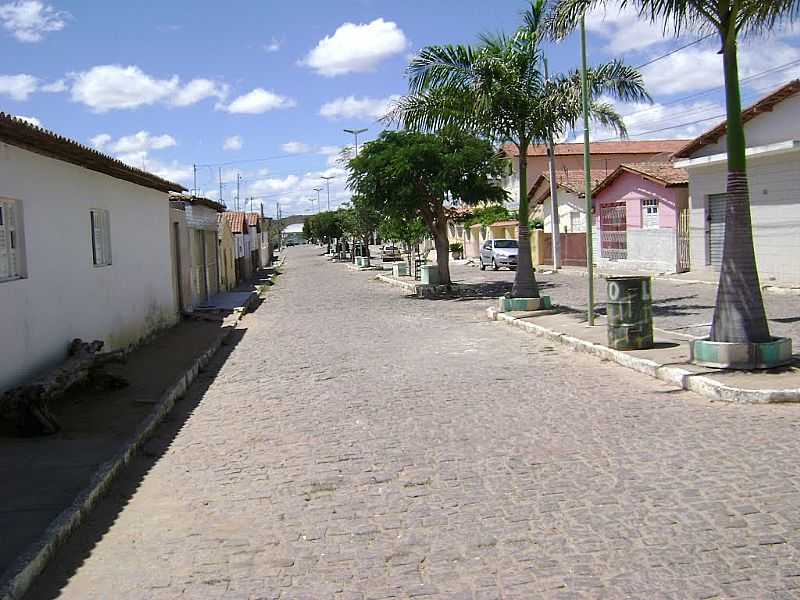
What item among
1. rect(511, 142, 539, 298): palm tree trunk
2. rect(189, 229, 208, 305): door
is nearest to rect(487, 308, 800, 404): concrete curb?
rect(511, 142, 539, 298): palm tree trunk

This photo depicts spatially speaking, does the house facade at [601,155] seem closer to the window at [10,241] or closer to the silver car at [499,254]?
the silver car at [499,254]

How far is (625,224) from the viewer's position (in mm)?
32281

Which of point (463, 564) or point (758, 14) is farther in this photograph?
point (758, 14)

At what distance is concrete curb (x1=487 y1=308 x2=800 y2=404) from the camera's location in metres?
8.31

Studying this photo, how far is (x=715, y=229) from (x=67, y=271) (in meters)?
20.6

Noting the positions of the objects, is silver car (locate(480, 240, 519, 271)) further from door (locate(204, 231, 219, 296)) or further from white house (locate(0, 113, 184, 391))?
white house (locate(0, 113, 184, 391))

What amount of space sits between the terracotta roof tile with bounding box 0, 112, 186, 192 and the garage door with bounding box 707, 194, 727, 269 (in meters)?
17.9

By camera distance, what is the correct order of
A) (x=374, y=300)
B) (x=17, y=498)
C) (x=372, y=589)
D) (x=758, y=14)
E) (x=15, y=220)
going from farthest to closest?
(x=374, y=300)
(x=758, y=14)
(x=15, y=220)
(x=17, y=498)
(x=372, y=589)

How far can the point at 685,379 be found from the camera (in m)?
9.41

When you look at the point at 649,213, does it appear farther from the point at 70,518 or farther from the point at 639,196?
the point at 70,518

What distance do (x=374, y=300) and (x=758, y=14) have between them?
17.1 meters

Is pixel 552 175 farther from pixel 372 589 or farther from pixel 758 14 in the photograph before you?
pixel 372 589

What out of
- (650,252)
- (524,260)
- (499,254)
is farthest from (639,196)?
(524,260)

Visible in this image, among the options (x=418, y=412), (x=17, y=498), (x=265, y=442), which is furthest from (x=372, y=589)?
(x=418, y=412)
